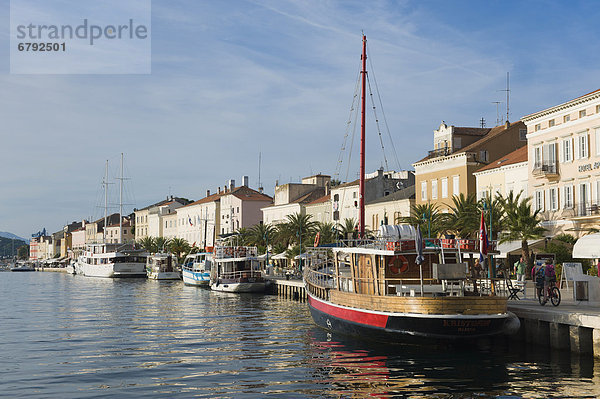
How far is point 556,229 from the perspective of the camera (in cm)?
5041

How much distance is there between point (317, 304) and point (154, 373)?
1256 centimetres

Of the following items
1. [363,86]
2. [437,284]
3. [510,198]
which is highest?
[363,86]

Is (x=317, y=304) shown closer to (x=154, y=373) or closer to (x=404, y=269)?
(x=404, y=269)

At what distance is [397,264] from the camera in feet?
92.5

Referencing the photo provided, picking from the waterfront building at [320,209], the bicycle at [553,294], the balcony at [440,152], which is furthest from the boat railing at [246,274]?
the bicycle at [553,294]

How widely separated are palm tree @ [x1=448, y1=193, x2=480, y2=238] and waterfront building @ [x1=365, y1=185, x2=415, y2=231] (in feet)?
52.9

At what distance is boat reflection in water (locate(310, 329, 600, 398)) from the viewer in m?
20.0

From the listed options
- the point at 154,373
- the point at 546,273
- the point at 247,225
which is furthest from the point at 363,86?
the point at 247,225

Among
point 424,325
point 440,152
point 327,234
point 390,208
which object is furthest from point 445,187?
point 424,325

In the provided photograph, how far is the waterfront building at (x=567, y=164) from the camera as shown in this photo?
47.3 m

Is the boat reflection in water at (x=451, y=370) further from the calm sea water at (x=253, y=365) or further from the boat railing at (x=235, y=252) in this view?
the boat railing at (x=235, y=252)

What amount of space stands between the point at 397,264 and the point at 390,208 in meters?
48.9

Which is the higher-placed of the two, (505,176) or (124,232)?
(505,176)

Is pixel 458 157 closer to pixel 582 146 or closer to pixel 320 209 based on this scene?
pixel 582 146
